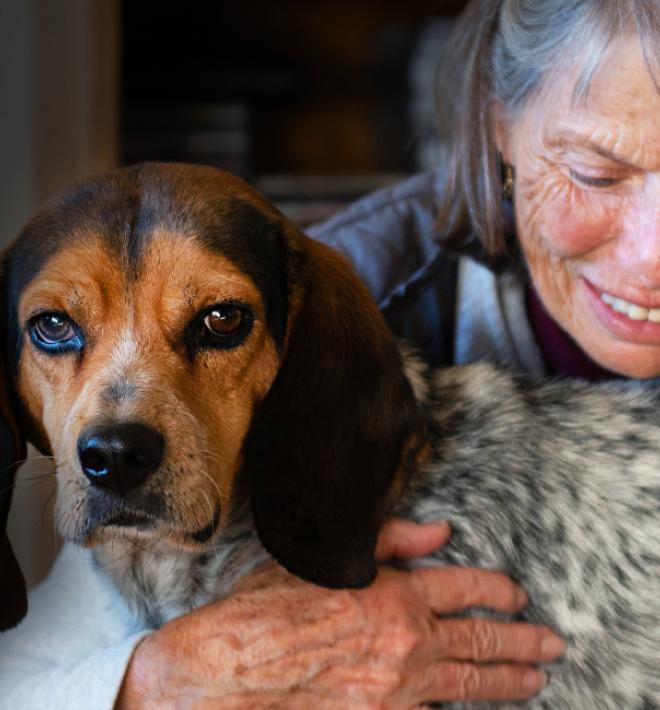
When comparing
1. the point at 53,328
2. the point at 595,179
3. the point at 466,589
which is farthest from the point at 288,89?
the point at 466,589

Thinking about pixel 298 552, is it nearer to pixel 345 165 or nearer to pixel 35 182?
pixel 35 182

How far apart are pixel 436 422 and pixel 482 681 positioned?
1.29ft

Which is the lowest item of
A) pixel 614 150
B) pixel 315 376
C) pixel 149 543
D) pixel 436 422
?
pixel 149 543

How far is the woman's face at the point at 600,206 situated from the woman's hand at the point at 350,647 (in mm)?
487

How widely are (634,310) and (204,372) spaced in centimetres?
73

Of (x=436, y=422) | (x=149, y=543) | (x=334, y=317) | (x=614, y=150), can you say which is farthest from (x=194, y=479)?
(x=614, y=150)

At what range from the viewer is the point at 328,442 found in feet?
4.77

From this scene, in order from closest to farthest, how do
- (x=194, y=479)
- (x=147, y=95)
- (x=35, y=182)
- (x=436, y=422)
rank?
(x=194, y=479), (x=436, y=422), (x=35, y=182), (x=147, y=95)

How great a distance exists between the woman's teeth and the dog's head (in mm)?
426

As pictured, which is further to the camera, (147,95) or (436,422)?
(147,95)

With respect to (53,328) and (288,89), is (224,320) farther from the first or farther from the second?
(288,89)

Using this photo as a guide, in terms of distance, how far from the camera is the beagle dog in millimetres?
1359

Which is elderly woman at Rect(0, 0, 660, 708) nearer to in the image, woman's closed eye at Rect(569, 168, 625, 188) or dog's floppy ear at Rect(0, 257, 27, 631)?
woman's closed eye at Rect(569, 168, 625, 188)

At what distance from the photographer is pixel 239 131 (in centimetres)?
420
